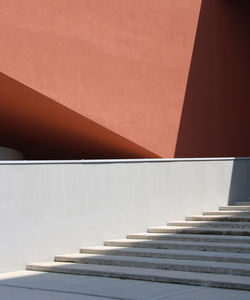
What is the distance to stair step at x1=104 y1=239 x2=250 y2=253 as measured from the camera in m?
8.45

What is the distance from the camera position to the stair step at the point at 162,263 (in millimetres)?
7484

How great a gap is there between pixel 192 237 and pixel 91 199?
1.75 metres

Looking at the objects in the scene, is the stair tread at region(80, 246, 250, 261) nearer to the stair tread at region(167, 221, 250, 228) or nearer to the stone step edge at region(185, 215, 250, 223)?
the stair tread at region(167, 221, 250, 228)

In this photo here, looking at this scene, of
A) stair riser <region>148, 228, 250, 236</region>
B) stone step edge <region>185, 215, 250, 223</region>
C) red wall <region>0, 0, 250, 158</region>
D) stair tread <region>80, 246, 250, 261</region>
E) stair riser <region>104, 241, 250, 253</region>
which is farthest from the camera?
red wall <region>0, 0, 250, 158</region>

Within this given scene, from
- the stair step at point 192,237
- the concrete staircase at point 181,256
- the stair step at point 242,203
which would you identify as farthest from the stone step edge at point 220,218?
the stair step at point 242,203

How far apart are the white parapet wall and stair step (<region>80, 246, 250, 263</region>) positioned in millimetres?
474

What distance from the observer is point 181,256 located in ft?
27.6

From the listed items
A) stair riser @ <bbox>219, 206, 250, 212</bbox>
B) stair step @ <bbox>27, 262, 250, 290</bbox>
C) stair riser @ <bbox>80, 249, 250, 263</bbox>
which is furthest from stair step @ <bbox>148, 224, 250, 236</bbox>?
stair step @ <bbox>27, 262, 250, 290</bbox>

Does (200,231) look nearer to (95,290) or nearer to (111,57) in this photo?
(95,290)

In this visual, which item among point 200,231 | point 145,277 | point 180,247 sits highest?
point 200,231

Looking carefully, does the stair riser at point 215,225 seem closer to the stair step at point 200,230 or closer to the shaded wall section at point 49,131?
the stair step at point 200,230

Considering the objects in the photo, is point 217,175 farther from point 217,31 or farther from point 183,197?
point 217,31

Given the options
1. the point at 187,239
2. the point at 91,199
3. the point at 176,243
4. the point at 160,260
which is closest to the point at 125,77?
the point at 91,199

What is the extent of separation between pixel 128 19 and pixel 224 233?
15.8 ft
